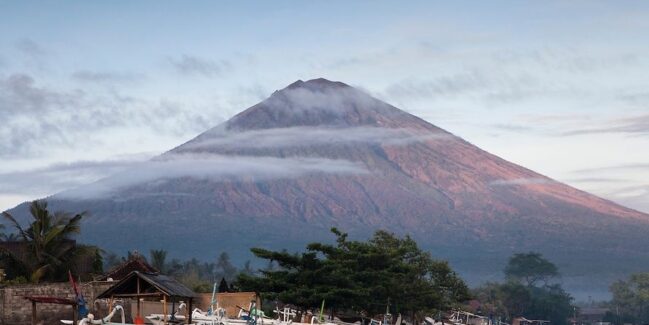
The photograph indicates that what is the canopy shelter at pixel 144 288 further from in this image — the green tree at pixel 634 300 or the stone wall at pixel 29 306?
the green tree at pixel 634 300

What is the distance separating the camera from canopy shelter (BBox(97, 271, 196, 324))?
138ft

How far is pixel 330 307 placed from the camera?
61062 millimetres

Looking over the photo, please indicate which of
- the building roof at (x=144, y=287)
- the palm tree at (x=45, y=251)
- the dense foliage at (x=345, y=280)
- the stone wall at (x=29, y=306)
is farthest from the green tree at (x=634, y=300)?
the building roof at (x=144, y=287)

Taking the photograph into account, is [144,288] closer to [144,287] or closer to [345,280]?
[144,287]

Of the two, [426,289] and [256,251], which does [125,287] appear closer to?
[256,251]

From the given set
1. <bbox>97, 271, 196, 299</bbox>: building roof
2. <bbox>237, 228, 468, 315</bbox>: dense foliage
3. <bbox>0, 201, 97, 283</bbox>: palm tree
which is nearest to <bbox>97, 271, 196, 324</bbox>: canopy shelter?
<bbox>97, 271, 196, 299</bbox>: building roof

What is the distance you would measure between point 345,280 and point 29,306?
17.8m

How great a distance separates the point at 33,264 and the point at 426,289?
25109 mm

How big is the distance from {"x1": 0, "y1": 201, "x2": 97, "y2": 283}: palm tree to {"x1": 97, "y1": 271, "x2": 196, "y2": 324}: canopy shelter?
48.4 feet

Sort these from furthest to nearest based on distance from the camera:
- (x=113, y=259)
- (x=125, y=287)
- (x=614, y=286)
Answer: (x=614, y=286) < (x=113, y=259) < (x=125, y=287)

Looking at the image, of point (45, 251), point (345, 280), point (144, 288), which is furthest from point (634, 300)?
point (144, 288)

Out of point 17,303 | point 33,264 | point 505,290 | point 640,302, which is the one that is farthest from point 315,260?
point 640,302

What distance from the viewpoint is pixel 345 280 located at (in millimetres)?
60531

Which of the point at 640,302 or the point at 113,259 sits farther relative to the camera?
the point at 640,302
